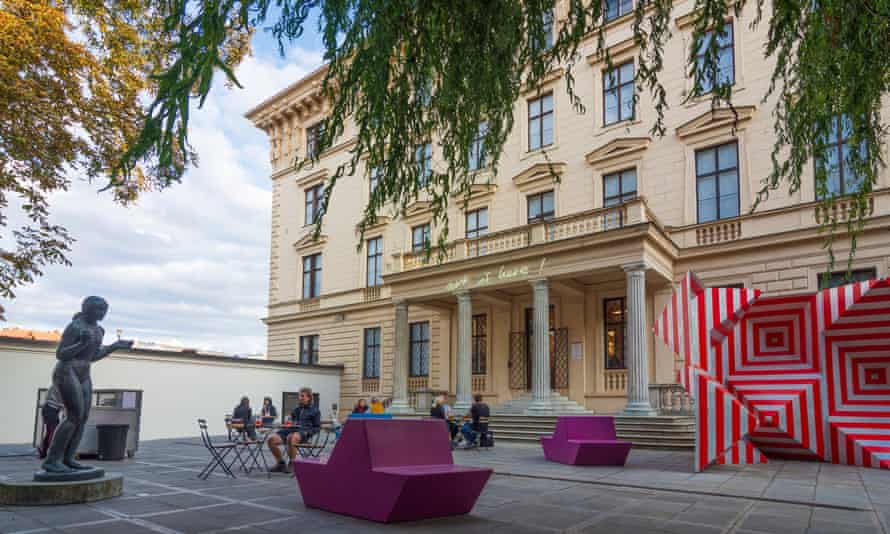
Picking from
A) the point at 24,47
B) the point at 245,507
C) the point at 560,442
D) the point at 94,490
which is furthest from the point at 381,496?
the point at 24,47

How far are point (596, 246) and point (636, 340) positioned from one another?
2.70 m

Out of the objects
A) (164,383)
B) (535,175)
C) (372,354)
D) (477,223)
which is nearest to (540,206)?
(535,175)

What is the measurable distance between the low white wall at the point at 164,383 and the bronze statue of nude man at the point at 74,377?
11.8 meters

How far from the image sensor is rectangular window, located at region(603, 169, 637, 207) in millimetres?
19875

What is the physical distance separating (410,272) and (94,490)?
48.2 ft

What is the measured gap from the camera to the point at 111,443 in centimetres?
1270

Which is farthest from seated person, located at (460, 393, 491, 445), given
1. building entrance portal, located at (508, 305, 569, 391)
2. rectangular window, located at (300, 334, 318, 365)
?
rectangular window, located at (300, 334, 318, 365)

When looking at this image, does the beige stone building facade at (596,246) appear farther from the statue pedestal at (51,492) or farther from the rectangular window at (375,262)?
the statue pedestal at (51,492)

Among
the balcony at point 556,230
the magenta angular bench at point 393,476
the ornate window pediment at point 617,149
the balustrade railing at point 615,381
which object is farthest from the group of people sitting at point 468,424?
the magenta angular bench at point 393,476

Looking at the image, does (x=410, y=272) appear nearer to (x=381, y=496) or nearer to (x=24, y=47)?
(x=24, y=47)

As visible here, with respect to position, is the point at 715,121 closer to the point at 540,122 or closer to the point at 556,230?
the point at 556,230

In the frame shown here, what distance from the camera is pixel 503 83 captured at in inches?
229

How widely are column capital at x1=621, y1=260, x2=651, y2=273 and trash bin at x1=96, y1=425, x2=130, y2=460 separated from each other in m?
12.1

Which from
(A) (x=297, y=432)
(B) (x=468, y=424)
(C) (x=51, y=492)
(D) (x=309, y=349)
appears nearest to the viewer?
(C) (x=51, y=492)
